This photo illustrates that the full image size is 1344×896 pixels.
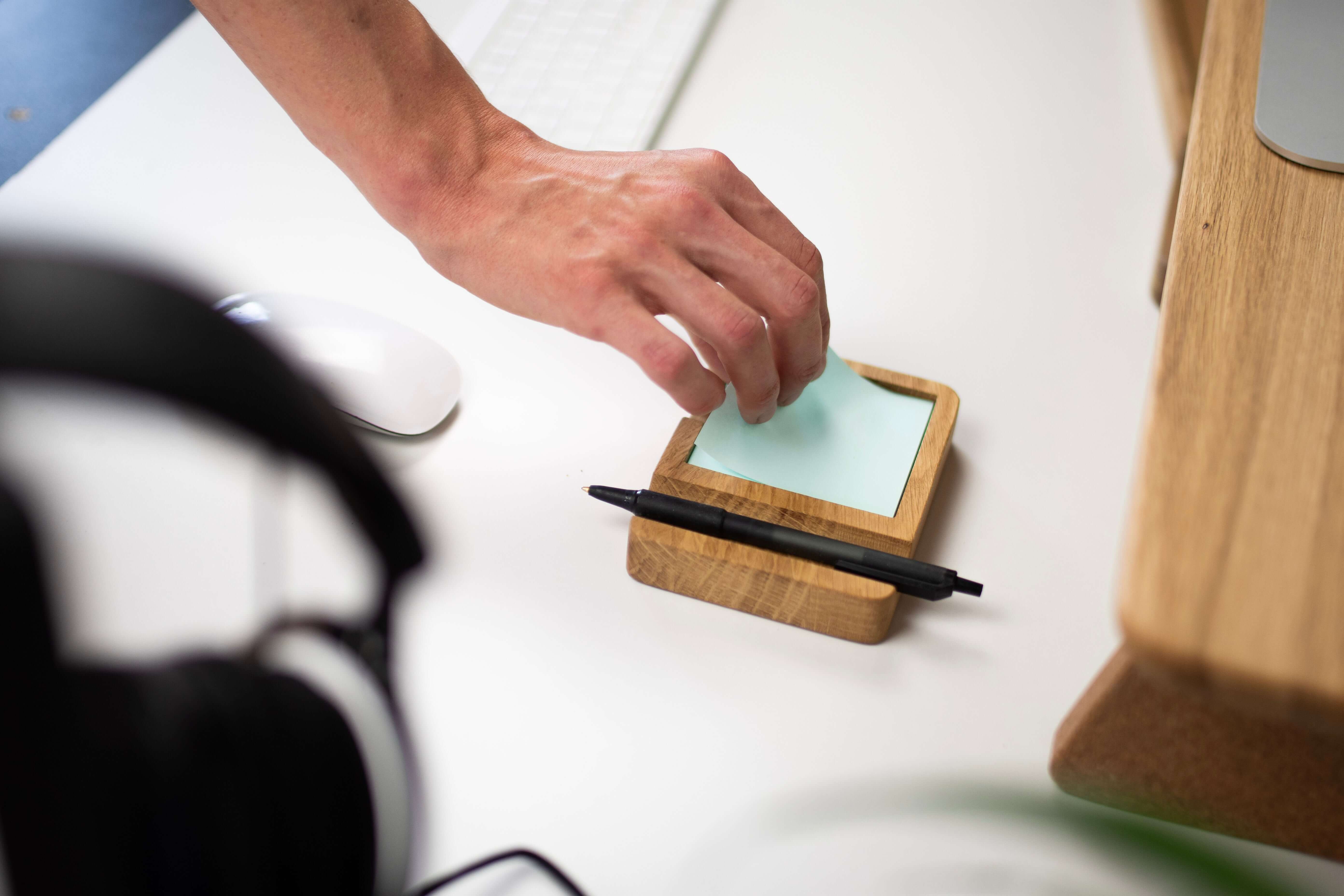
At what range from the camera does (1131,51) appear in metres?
0.87

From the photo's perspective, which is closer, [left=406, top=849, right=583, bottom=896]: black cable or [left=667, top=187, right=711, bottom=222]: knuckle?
[left=406, top=849, right=583, bottom=896]: black cable

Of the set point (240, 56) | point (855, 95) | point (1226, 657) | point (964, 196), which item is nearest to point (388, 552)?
point (1226, 657)

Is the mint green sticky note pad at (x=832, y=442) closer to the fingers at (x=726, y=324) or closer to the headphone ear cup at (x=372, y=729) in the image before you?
the fingers at (x=726, y=324)

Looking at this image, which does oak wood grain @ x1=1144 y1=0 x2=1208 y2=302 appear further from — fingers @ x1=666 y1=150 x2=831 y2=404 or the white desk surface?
fingers @ x1=666 y1=150 x2=831 y2=404

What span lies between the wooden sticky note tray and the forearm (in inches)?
9.3

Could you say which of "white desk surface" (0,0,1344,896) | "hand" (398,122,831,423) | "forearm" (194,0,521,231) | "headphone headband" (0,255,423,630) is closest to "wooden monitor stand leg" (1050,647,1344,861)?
"white desk surface" (0,0,1344,896)

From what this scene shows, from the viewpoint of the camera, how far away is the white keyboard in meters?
0.75

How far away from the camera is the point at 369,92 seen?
0.57m

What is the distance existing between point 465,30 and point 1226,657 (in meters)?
0.80

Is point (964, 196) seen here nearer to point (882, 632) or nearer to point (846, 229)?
point (846, 229)

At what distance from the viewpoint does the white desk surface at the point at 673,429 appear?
417 millimetres

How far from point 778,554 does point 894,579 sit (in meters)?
0.06

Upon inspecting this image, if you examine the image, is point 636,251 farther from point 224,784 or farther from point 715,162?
point 224,784

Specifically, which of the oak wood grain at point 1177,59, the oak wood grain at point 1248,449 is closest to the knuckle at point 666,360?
the oak wood grain at point 1248,449
